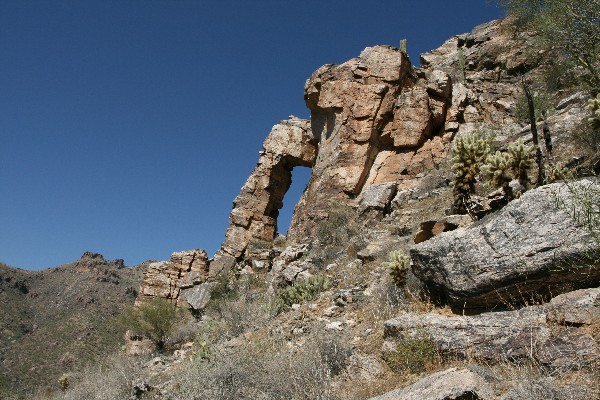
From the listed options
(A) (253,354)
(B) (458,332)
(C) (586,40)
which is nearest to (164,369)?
(A) (253,354)

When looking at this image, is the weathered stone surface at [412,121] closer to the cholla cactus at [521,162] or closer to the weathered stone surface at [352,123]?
the weathered stone surface at [352,123]

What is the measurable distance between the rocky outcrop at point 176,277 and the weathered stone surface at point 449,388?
19.9 m

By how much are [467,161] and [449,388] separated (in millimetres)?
5417

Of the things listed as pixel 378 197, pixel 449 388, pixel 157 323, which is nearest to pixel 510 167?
pixel 449 388

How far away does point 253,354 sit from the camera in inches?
265

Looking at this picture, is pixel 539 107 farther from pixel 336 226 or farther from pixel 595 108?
pixel 595 108

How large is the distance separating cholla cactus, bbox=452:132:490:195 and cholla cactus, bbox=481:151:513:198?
35.6 inches

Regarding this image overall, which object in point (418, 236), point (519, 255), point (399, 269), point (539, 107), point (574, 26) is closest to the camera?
point (519, 255)

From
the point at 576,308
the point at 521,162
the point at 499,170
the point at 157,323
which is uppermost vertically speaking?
the point at 521,162

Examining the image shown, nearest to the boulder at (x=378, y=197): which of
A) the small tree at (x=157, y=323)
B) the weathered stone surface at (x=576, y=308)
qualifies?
the small tree at (x=157, y=323)

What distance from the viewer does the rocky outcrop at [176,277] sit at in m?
23.9

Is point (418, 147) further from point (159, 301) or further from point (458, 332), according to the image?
point (458, 332)

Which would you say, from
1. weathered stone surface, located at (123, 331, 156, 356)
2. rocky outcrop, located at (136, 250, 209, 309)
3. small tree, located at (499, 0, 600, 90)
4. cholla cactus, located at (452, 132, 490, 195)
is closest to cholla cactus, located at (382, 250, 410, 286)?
cholla cactus, located at (452, 132, 490, 195)

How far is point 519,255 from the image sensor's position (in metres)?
5.12
